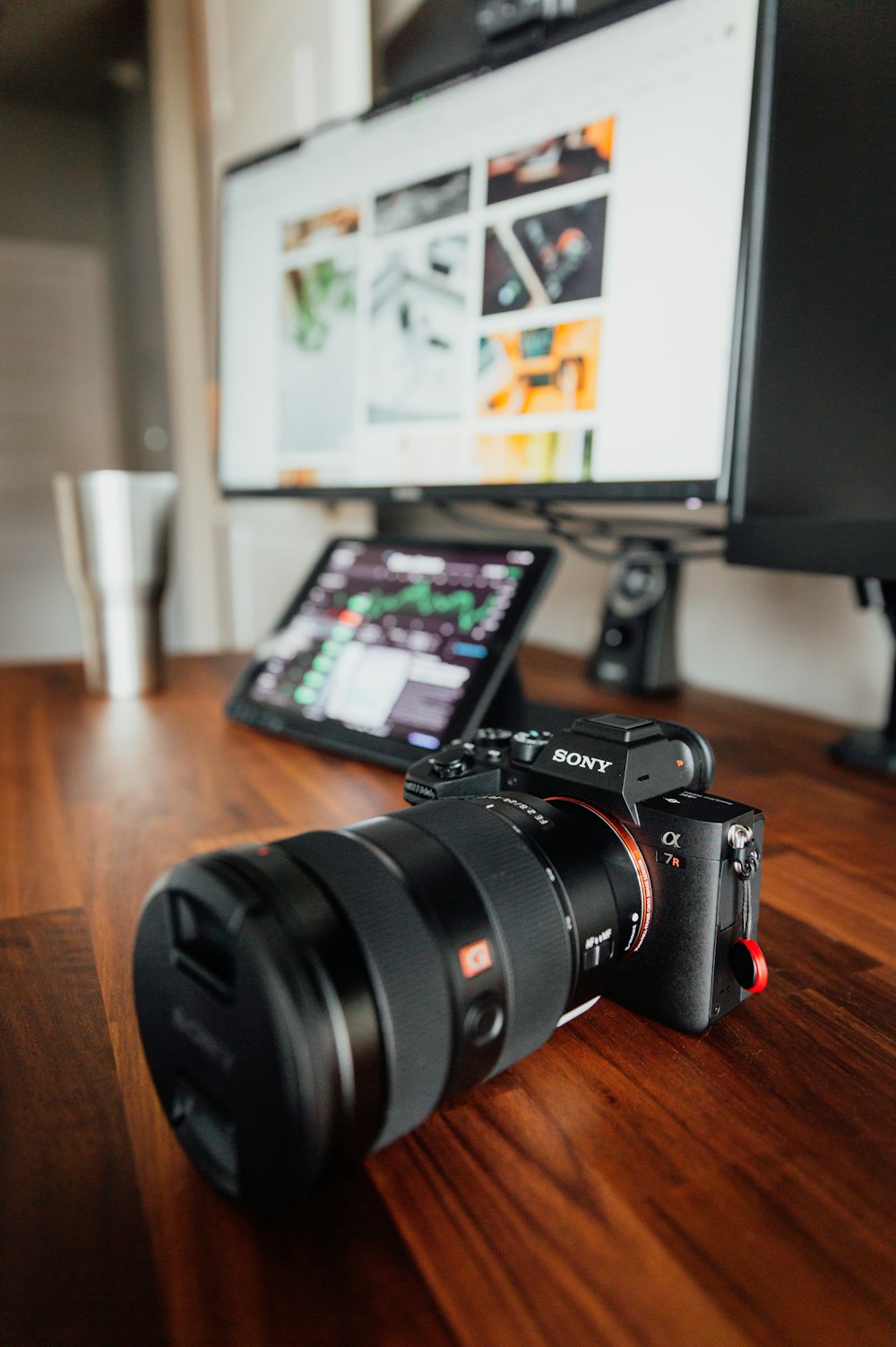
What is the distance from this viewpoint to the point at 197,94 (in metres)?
1.55

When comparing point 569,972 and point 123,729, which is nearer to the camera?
point 569,972

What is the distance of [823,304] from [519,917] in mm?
429

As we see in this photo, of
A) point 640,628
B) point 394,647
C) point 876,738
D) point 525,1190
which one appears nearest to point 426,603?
point 394,647

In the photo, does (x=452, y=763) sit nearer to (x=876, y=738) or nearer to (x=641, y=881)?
(x=641, y=881)

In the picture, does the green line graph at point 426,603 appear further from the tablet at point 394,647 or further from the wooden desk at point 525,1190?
the wooden desk at point 525,1190

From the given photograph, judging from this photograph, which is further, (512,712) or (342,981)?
(512,712)

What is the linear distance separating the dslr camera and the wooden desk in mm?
17

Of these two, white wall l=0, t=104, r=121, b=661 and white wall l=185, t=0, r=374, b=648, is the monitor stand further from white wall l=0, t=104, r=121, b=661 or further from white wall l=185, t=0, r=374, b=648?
white wall l=0, t=104, r=121, b=661

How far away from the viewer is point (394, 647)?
2.03 feet

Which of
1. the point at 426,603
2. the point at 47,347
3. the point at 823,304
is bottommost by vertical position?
the point at 426,603

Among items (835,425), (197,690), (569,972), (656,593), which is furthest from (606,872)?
(197,690)

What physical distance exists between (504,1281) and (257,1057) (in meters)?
0.08

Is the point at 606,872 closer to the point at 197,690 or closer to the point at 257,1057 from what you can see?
the point at 257,1057

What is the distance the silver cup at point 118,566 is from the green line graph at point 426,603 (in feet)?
0.77
